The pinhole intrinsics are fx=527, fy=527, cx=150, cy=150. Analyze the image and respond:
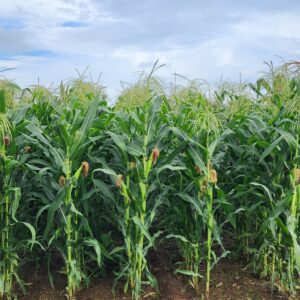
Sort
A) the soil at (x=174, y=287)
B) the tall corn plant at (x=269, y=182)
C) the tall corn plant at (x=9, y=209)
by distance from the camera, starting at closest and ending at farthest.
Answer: the tall corn plant at (x=9, y=209), the tall corn plant at (x=269, y=182), the soil at (x=174, y=287)

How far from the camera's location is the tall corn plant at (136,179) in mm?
5109

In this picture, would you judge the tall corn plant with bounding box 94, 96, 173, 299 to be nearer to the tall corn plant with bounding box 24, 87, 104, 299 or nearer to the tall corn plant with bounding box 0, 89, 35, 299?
the tall corn plant with bounding box 24, 87, 104, 299

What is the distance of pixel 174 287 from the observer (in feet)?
18.2

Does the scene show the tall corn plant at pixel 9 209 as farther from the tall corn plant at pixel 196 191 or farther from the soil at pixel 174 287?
the tall corn plant at pixel 196 191

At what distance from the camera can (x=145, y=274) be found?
572 centimetres

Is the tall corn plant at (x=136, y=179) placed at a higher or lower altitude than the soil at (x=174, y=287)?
higher

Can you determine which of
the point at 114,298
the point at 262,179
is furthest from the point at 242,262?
the point at 114,298

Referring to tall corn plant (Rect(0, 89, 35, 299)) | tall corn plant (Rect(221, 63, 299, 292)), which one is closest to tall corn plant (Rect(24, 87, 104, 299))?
tall corn plant (Rect(0, 89, 35, 299))

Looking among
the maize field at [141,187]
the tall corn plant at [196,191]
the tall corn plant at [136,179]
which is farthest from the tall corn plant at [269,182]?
the tall corn plant at [136,179]

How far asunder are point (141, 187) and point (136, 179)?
146mm

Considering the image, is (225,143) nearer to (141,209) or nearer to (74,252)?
(141,209)

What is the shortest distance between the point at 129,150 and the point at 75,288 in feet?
5.40

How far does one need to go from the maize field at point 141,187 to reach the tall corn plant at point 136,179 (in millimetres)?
13

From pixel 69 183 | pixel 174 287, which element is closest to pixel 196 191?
pixel 174 287
